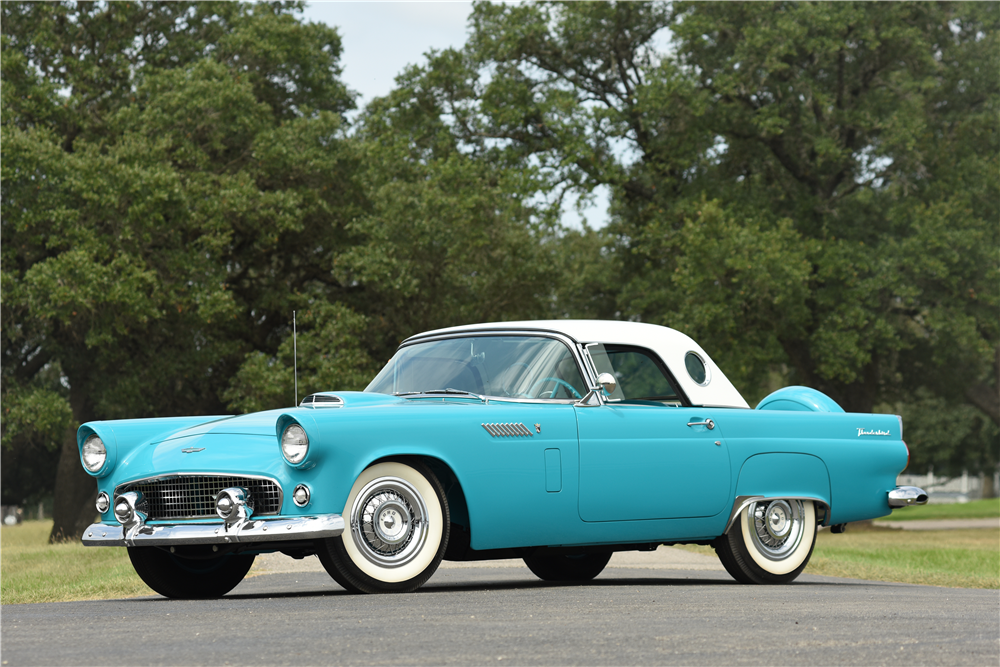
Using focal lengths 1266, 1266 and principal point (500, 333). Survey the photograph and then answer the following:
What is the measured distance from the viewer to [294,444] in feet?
22.2

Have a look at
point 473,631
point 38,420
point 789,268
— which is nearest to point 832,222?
point 789,268

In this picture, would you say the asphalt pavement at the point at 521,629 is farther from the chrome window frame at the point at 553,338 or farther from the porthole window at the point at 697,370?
the porthole window at the point at 697,370

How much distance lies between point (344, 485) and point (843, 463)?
3959 millimetres

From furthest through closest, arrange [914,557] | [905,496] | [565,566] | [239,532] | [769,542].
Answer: [914,557]
[565,566]
[905,496]
[769,542]
[239,532]

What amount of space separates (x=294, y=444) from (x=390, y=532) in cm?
72

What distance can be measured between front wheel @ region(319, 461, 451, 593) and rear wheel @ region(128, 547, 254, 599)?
139cm

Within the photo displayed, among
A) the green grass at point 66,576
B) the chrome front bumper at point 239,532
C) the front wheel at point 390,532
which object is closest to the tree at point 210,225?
the green grass at point 66,576

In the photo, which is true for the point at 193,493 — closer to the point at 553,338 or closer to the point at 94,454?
the point at 94,454

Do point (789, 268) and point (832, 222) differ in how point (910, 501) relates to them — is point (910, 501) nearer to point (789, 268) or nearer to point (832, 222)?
point (789, 268)

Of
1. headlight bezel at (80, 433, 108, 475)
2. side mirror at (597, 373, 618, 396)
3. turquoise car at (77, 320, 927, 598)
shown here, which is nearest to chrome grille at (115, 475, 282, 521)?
turquoise car at (77, 320, 927, 598)

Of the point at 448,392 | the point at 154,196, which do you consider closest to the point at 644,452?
the point at 448,392

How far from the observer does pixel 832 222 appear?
24.7 m

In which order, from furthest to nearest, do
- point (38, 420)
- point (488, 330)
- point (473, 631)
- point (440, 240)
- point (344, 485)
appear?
point (440, 240) < point (38, 420) < point (488, 330) < point (344, 485) < point (473, 631)

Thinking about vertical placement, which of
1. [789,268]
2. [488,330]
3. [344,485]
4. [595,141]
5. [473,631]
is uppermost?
[595,141]
